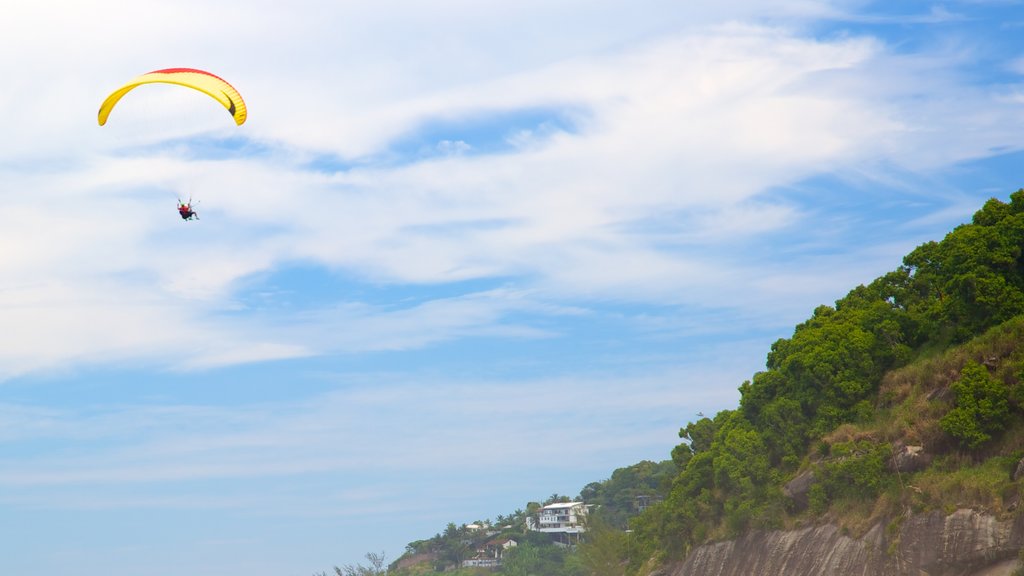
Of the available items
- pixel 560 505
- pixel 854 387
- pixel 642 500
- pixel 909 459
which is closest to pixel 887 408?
pixel 854 387

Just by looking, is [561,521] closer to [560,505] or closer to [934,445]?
[560,505]

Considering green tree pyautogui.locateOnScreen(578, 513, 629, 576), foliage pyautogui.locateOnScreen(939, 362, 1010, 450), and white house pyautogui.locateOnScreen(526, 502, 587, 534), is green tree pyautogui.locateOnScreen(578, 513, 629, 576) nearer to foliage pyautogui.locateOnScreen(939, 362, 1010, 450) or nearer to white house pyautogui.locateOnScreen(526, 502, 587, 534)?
white house pyautogui.locateOnScreen(526, 502, 587, 534)

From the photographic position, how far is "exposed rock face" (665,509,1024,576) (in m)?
40.0

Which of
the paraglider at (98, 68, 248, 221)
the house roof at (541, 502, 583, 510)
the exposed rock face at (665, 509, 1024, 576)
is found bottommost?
the exposed rock face at (665, 509, 1024, 576)

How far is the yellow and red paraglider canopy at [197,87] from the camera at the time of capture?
1756 inches

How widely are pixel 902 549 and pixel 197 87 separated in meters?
33.9

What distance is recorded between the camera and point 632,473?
142 metres

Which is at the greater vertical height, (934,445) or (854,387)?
(854,387)

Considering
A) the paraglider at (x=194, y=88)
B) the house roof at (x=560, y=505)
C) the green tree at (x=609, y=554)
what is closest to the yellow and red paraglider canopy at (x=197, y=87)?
the paraglider at (x=194, y=88)

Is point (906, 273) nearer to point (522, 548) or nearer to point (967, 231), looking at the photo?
point (967, 231)

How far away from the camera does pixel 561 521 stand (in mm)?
148250

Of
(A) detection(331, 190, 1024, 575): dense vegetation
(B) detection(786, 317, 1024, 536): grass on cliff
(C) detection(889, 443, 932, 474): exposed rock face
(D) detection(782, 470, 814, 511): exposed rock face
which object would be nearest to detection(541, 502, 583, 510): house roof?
(A) detection(331, 190, 1024, 575): dense vegetation

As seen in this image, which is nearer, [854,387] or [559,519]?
[854,387]

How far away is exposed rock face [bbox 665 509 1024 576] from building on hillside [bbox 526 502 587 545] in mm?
86281
